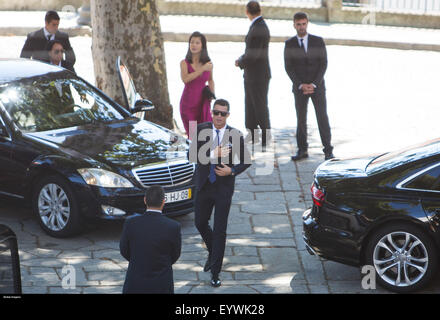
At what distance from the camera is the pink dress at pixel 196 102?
12.2m

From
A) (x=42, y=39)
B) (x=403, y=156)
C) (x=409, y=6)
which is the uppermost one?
(x=42, y=39)

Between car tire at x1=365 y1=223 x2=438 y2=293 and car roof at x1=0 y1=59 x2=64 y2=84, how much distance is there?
5.02m

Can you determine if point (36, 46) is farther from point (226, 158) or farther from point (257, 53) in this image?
point (226, 158)

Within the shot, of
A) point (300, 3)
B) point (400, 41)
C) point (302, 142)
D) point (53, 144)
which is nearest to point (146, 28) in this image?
point (302, 142)

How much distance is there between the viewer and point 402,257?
756 centimetres

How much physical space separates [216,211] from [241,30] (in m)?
16.9

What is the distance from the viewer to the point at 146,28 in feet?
45.5

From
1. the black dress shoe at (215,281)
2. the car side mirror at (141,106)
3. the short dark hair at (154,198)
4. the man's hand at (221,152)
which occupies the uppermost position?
the short dark hair at (154,198)

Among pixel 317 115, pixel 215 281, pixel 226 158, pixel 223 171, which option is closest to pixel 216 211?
pixel 223 171

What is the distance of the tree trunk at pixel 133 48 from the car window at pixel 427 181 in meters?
7.20

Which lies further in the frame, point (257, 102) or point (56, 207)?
point (257, 102)

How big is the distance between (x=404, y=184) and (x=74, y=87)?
4.82 meters

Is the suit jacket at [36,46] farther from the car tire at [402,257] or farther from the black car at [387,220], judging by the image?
the car tire at [402,257]

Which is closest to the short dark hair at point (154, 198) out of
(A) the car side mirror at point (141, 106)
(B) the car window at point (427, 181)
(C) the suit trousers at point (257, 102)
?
(B) the car window at point (427, 181)
